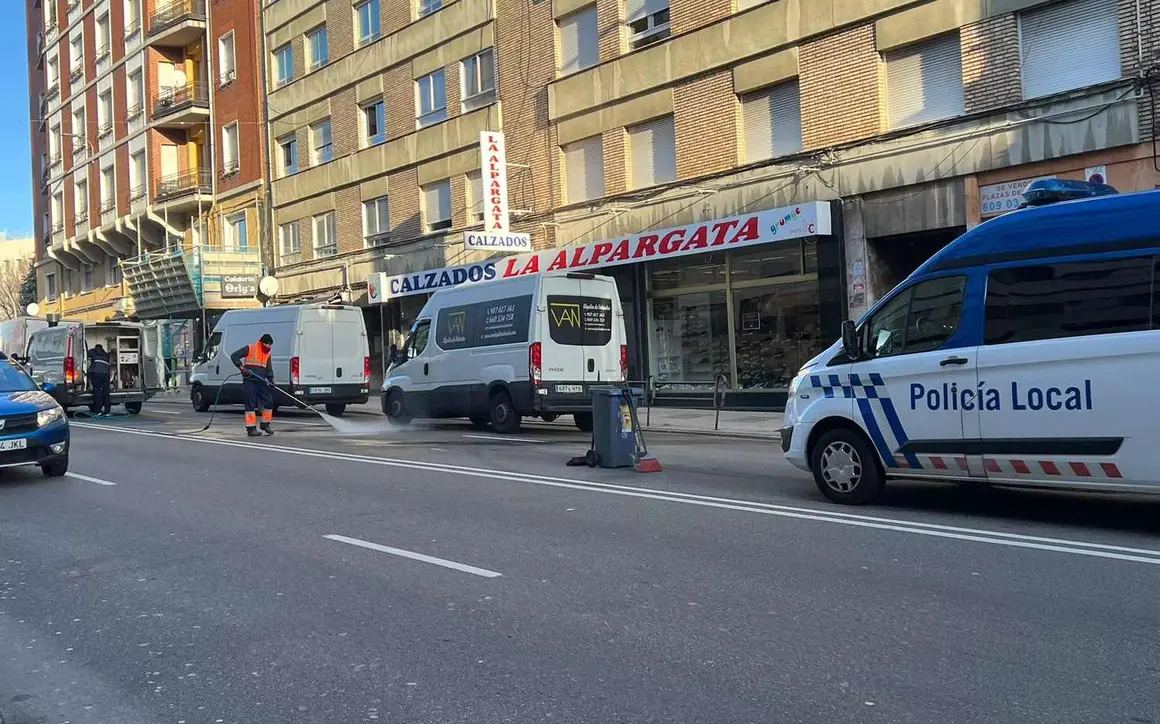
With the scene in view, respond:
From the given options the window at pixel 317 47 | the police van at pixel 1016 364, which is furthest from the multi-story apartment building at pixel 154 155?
the police van at pixel 1016 364

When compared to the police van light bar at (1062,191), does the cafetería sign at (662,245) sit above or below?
above

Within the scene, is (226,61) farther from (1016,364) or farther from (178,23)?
(1016,364)

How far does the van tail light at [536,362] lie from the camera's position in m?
15.9

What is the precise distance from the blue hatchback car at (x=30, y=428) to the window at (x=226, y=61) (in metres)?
26.9

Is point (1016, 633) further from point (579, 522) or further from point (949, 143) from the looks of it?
point (949, 143)

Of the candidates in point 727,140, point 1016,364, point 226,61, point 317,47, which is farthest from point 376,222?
point 1016,364

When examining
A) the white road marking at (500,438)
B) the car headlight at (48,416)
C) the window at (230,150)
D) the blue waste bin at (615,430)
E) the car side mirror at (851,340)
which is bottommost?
the white road marking at (500,438)

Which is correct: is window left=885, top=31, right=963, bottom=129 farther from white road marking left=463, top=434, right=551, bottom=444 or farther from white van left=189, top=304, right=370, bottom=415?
white van left=189, top=304, right=370, bottom=415

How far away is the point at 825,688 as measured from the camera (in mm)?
4172

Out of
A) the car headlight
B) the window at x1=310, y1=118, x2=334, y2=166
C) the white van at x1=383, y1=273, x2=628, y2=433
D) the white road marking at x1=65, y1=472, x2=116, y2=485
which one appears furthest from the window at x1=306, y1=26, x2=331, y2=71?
the car headlight

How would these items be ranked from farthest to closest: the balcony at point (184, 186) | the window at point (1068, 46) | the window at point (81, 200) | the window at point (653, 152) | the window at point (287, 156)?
the window at point (81, 200) < the balcony at point (184, 186) < the window at point (287, 156) < the window at point (653, 152) < the window at point (1068, 46)

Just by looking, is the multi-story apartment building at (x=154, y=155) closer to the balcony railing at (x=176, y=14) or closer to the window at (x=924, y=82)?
the balcony railing at (x=176, y=14)

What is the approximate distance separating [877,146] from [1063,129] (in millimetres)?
3175

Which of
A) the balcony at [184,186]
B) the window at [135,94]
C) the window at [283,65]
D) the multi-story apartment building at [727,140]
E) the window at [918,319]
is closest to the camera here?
the window at [918,319]
